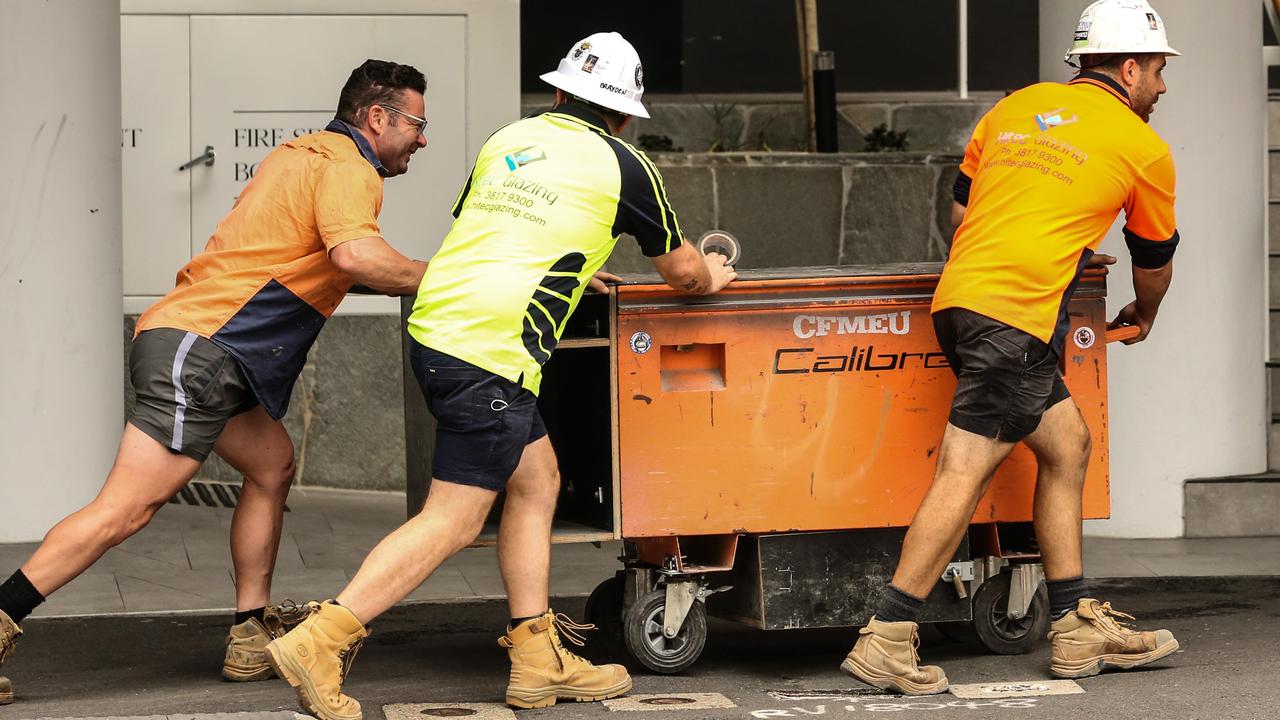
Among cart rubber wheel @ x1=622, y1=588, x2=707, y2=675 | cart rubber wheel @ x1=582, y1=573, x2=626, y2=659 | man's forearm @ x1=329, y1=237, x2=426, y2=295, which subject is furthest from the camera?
cart rubber wheel @ x1=582, y1=573, x2=626, y2=659

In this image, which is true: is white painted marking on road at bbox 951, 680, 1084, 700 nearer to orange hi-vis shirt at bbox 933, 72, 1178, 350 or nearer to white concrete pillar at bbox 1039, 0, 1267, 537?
orange hi-vis shirt at bbox 933, 72, 1178, 350

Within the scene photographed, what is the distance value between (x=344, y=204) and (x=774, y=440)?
1423 mm

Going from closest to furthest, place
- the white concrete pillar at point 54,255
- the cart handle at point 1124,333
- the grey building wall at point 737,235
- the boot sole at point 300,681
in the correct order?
the boot sole at point 300,681
the cart handle at point 1124,333
the white concrete pillar at point 54,255
the grey building wall at point 737,235

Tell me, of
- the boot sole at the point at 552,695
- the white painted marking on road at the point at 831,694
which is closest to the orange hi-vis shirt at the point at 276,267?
the boot sole at the point at 552,695

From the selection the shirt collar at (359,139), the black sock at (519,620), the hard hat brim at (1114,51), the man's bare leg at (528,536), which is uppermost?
the hard hat brim at (1114,51)

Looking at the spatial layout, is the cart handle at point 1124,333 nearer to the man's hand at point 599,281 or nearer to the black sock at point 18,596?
the man's hand at point 599,281

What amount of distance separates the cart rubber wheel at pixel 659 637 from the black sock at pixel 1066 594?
3.45 ft

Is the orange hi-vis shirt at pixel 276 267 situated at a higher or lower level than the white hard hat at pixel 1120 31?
lower

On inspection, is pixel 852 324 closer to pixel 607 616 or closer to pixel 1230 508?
pixel 607 616

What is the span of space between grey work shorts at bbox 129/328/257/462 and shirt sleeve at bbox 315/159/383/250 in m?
0.47

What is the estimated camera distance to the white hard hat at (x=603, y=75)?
506cm

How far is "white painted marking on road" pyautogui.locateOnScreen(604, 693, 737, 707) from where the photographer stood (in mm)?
5074

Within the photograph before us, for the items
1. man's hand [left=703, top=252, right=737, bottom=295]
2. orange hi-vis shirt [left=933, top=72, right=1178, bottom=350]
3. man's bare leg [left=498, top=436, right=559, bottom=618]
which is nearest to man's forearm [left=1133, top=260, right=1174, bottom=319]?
orange hi-vis shirt [left=933, top=72, right=1178, bottom=350]

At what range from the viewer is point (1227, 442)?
837 centimetres
